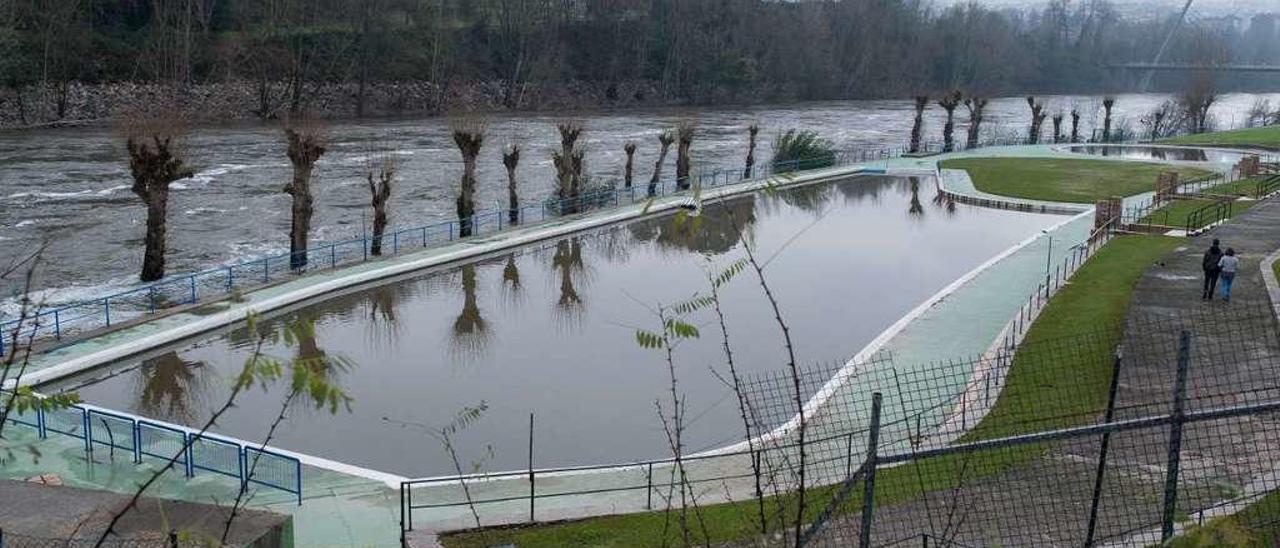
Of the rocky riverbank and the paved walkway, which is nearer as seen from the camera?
the paved walkway

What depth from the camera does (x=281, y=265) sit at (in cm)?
2958

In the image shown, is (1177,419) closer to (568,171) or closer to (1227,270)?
(1227,270)

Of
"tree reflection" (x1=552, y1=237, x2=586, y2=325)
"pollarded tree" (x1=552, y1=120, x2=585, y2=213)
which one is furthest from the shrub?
"tree reflection" (x1=552, y1=237, x2=586, y2=325)

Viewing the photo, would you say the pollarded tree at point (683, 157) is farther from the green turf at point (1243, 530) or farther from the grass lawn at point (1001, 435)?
the green turf at point (1243, 530)

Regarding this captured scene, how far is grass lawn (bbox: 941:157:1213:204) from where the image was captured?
4391 cm

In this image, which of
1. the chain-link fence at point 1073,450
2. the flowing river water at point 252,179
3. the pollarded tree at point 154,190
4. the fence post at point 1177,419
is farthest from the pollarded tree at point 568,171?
the fence post at point 1177,419

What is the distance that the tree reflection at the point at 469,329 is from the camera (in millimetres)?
21438

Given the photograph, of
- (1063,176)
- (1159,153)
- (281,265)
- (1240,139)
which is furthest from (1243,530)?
(1240,139)

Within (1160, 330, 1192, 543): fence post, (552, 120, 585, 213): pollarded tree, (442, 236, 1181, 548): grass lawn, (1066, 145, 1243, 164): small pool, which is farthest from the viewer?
(1066, 145, 1243, 164): small pool

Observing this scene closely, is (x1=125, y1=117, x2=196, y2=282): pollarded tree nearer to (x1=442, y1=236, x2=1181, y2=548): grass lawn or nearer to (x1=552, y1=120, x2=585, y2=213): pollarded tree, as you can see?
(x1=552, y1=120, x2=585, y2=213): pollarded tree

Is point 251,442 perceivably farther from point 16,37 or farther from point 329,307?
point 16,37

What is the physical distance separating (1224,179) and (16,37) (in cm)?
6039

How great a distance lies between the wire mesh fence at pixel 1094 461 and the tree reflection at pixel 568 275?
8.05 m

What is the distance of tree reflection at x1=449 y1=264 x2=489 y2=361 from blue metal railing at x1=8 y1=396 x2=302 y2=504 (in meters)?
6.64
